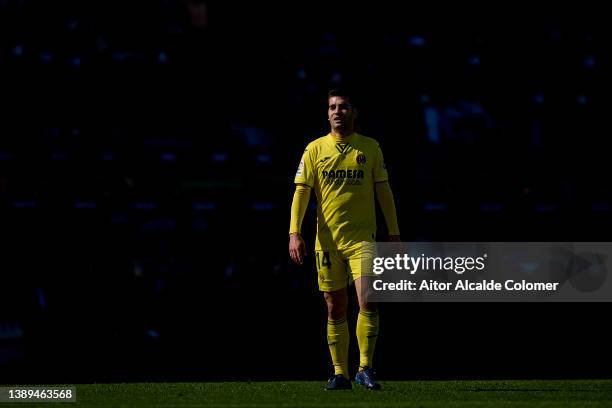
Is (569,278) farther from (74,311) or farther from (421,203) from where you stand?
(74,311)

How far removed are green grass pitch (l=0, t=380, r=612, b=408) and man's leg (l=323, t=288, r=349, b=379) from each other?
0.76ft

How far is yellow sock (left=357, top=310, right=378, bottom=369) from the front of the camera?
27.8 ft

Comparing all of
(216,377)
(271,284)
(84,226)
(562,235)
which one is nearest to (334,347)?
(216,377)

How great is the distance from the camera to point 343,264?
28.3 ft

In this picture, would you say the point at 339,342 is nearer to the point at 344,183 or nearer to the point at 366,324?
the point at 366,324

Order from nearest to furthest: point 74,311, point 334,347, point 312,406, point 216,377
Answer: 1. point 312,406
2. point 334,347
3. point 216,377
4. point 74,311

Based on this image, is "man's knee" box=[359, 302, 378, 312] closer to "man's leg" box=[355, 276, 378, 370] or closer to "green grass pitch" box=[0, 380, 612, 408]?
"man's leg" box=[355, 276, 378, 370]

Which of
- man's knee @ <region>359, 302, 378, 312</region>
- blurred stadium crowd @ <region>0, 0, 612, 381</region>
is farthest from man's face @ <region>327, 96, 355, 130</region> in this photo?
blurred stadium crowd @ <region>0, 0, 612, 381</region>

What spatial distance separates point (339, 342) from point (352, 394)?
510mm

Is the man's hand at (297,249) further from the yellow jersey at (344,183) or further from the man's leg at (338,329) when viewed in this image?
the man's leg at (338,329)

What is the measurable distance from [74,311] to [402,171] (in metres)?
5.04

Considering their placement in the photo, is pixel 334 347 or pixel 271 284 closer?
pixel 334 347

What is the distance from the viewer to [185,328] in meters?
12.7

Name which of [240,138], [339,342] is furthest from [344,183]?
[240,138]
